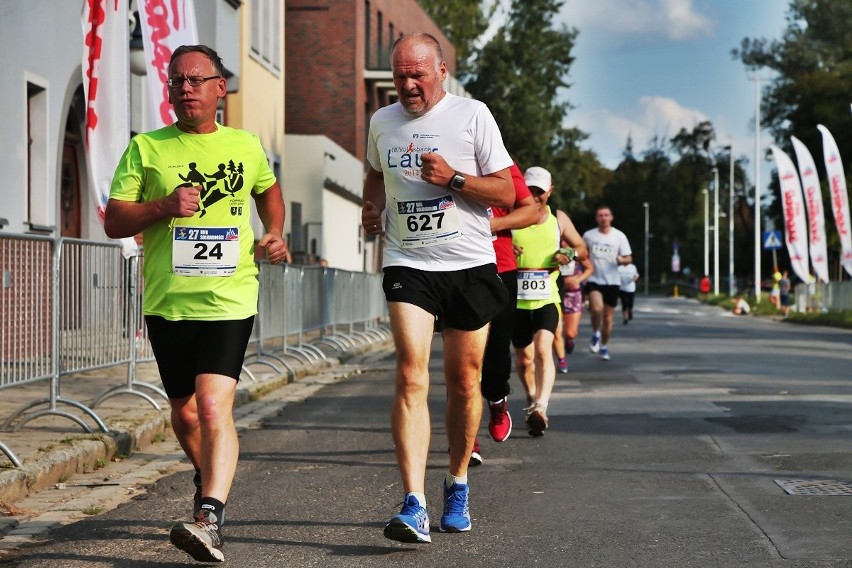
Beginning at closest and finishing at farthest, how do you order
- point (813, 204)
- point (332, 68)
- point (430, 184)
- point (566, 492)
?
point (430, 184), point (566, 492), point (813, 204), point (332, 68)

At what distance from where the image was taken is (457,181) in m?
6.41

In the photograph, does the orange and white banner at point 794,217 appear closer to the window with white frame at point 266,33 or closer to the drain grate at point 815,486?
the window with white frame at point 266,33

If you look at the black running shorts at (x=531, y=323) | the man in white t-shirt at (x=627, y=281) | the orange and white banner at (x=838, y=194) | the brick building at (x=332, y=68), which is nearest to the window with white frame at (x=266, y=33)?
the brick building at (x=332, y=68)

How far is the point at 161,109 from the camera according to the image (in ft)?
41.8

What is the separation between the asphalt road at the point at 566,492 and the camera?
246 inches

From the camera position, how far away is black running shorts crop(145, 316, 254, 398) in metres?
6.23

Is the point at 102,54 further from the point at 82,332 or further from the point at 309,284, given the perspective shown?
the point at 309,284

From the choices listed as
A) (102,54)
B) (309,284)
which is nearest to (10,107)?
(309,284)

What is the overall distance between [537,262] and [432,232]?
196 inches

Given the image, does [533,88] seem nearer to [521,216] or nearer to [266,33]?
[266,33]

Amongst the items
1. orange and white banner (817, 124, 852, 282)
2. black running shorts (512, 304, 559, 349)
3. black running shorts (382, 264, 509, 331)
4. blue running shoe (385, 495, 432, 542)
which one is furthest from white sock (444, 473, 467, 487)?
orange and white banner (817, 124, 852, 282)

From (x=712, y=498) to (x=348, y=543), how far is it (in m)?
2.11

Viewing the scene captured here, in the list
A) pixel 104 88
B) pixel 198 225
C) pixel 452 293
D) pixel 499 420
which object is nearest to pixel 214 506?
pixel 198 225

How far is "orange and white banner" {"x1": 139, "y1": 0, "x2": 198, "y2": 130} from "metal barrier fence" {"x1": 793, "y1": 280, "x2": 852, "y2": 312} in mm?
35288
